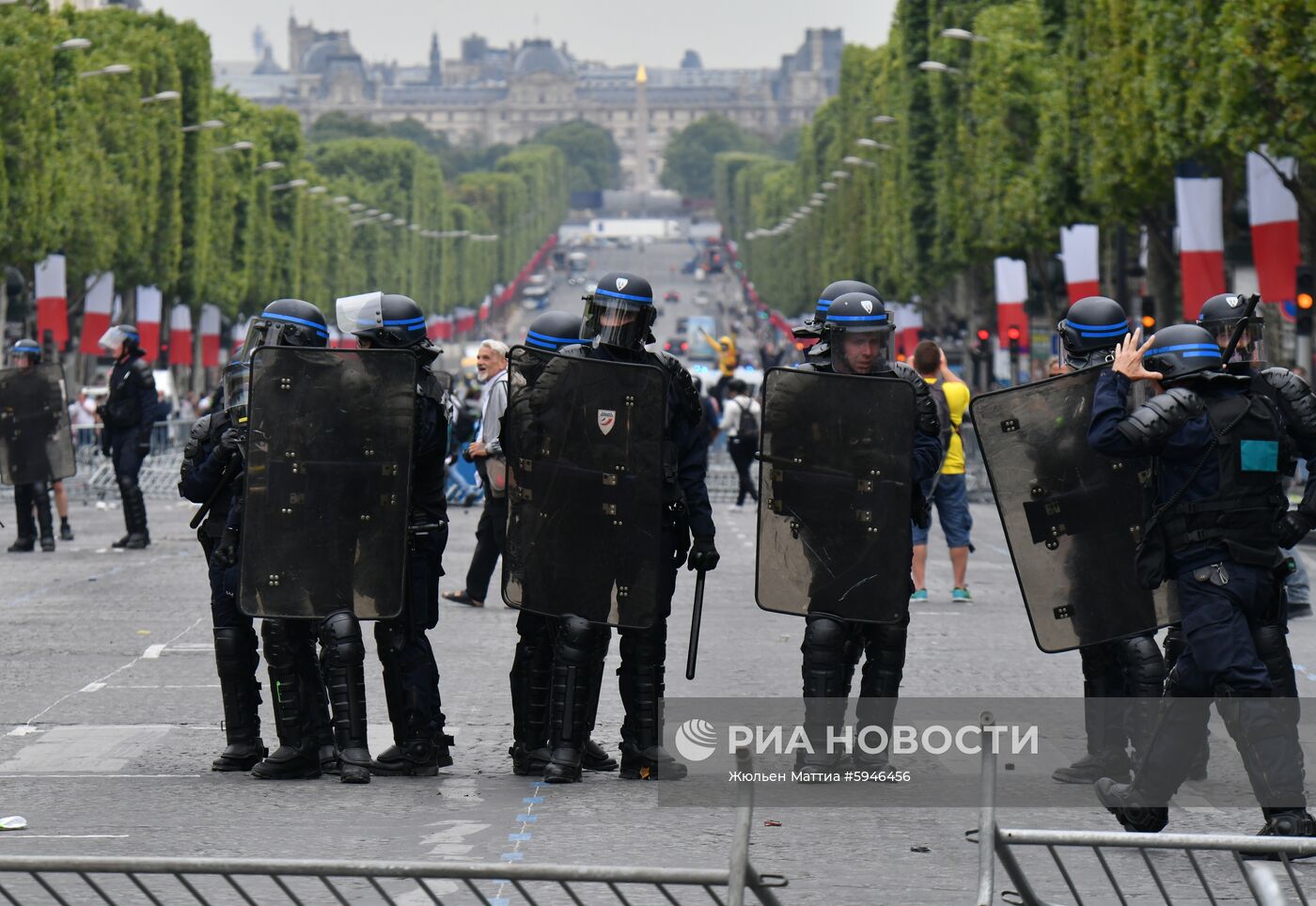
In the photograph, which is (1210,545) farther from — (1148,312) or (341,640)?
(1148,312)

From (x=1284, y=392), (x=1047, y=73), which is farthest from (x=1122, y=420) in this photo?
(x=1047, y=73)

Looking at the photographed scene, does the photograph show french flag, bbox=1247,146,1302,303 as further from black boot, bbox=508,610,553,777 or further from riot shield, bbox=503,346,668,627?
riot shield, bbox=503,346,668,627

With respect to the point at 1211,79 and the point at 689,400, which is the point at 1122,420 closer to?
the point at 689,400

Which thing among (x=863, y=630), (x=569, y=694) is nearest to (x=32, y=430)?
(x=569, y=694)

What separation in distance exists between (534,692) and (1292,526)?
2.56 m

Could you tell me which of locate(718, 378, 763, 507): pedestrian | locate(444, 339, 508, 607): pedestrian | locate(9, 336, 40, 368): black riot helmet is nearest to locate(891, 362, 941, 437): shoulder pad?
locate(444, 339, 508, 607): pedestrian

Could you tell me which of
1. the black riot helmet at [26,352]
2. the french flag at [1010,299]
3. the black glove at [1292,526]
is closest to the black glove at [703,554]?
the black glove at [1292,526]

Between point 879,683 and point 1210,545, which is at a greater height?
point 1210,545

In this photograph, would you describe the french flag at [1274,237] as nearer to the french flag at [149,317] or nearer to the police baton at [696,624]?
the police baton at [696,624]

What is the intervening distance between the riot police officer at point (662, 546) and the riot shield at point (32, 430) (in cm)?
1219

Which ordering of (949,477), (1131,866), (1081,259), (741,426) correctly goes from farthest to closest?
(1081,259), (741,426), (949,477), (1131,866)

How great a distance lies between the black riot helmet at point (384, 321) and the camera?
876 centimetres

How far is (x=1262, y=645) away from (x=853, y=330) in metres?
1.73

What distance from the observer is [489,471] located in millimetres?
14078
